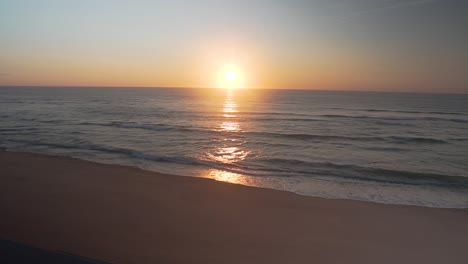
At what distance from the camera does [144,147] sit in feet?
56.7

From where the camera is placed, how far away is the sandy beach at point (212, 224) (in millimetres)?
5465

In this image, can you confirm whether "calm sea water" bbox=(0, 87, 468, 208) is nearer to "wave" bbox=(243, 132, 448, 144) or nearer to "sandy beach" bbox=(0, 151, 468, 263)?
"wave" bbox=(243, 132, 448, 144)

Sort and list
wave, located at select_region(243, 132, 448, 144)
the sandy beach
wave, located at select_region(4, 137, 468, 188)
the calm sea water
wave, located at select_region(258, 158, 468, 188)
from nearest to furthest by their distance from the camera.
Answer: the sandy beach, the calm sea water, wave, located at select_region(258, 158, 468, 188), wave, located at select_region(4, 137, 468, 188), wave, located at select_region(243, 132, 448, 144)

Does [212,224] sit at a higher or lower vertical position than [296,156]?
higher

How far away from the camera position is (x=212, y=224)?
22.1 ft

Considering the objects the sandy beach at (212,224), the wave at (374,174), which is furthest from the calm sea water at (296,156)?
the sandy beach at (212,224)

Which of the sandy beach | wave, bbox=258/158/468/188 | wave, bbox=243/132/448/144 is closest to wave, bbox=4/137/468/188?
wave, bbox=258/158/468/188

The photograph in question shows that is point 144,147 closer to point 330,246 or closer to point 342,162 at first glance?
point 342,162

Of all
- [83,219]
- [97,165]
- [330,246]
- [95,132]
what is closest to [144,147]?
[97,165]

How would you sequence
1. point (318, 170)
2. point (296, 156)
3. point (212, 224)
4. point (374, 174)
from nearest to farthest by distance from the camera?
point (212, 224), point (374, 174), point (318, 170), point (296, 156)

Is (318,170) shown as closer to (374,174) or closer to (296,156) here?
(374,174)

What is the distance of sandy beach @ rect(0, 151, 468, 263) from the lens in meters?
5.46

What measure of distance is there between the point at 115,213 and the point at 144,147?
10593 mm

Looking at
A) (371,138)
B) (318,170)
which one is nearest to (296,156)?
(318,170)
